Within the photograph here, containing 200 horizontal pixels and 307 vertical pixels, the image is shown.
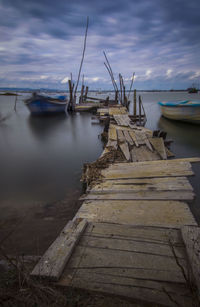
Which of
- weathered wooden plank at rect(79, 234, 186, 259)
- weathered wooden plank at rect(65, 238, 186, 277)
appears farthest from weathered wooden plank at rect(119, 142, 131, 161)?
weathered wooden plank at rect(65, 238, 186, 277)

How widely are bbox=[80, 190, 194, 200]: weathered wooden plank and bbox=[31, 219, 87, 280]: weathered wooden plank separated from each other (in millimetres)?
1302

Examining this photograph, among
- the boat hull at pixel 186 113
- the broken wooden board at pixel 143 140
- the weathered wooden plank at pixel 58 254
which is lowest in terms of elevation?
the weathered wooden plank at pixel 58 254

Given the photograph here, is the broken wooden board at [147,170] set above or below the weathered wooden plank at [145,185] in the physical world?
above

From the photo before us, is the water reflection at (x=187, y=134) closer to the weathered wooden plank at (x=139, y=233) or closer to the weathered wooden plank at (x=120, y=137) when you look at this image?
the weathered wooden plank at (x=120, y=137)

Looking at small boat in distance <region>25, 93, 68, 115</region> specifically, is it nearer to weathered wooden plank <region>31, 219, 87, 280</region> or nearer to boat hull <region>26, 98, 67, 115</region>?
boat hull <region>26, 98, 67, 115</region>

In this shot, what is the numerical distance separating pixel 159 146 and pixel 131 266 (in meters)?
5.86

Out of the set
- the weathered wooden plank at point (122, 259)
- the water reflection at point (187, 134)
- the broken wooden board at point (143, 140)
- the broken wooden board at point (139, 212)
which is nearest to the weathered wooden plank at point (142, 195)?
the broken wooden board at point (139, 212)

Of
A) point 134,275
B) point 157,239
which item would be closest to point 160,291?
point 134,275

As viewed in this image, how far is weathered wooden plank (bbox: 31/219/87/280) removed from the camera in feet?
5.54

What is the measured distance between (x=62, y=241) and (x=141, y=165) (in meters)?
3.68

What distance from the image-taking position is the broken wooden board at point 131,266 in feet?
5.02

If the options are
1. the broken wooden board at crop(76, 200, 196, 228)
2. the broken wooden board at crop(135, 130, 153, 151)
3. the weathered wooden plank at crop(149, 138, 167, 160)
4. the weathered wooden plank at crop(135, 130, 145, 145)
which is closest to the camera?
the broken wooden board at crop(76, 200, 196, 228)

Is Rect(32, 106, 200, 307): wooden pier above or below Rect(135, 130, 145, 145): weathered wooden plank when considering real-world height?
below

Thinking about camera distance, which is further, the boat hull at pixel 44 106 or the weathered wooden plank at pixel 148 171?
the boat hull at pixel 44 106
